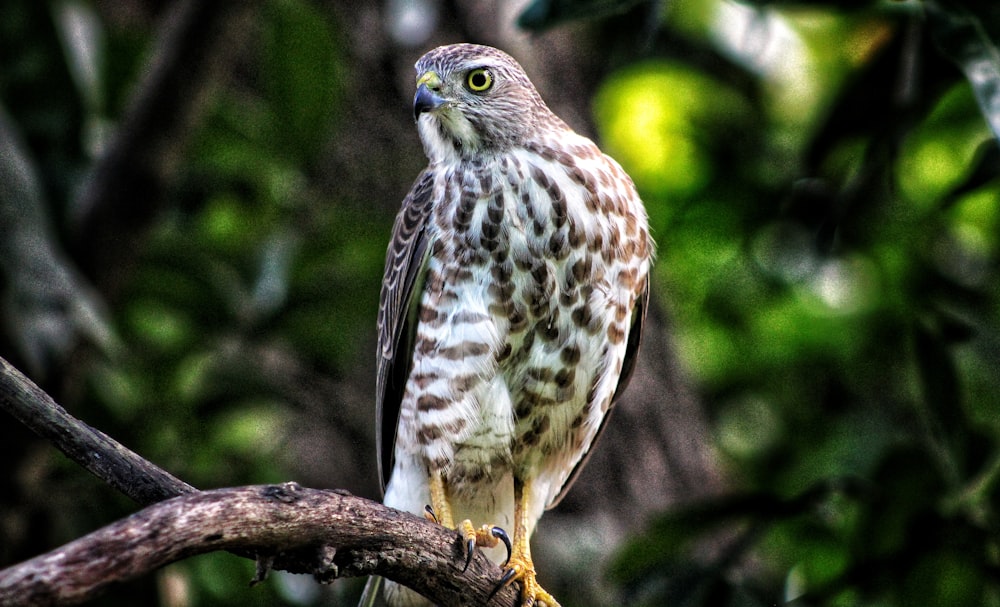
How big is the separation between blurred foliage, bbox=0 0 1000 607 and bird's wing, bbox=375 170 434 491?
0.65m

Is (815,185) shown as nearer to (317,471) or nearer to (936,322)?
(936,322)

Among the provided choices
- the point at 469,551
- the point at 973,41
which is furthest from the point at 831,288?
the point at 469,551

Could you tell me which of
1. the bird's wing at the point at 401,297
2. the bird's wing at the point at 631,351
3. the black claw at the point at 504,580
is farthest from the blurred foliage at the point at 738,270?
the black claw at the point at 504,580

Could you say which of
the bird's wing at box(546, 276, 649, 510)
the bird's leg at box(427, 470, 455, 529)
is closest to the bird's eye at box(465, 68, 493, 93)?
the bird's wing at box(546, 276, 649, 510)

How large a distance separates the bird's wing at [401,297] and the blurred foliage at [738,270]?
65cm

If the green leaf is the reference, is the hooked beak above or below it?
above

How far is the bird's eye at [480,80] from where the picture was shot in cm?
352

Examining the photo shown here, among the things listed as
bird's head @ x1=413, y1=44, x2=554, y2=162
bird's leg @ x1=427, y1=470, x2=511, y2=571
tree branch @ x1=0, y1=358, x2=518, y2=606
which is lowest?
bird's leg @ x1=427, y1=470, x2=511, y2=571

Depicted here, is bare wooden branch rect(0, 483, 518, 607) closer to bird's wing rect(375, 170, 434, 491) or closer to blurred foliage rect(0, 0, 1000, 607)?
bird's wing rect(375, 170, 434, 491)

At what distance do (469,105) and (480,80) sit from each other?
0.14m

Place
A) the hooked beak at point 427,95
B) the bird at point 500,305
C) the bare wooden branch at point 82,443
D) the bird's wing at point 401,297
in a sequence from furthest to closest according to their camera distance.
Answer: the hooked beak at point 427,95 → the bird's wing at point 401,297 → the bird at point 500,305 → the bare wooden branch at point 82,443

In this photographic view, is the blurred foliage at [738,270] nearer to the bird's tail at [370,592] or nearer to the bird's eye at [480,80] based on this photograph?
the bird's eye at [480,80]

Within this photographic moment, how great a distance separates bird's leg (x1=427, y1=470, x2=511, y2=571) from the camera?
2.78 m

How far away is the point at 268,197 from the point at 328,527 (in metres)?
2.86
